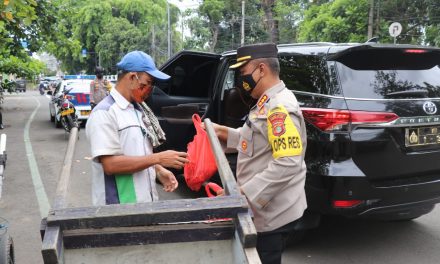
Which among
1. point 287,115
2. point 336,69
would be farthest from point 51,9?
point 287,115

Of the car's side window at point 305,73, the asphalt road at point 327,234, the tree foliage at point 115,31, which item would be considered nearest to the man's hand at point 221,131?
the car's side window at point 305,73

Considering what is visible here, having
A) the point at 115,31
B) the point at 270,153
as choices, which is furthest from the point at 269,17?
the point at 115,31

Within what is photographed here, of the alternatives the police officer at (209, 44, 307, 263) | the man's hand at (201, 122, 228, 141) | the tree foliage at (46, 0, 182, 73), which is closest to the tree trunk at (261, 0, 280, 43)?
the man's hand at (201, 122, 228, 141)

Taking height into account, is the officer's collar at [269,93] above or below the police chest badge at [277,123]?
above

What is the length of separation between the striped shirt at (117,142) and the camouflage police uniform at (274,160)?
570 millimetres

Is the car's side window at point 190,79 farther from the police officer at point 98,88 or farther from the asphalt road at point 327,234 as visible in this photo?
the police officer at point 98,88

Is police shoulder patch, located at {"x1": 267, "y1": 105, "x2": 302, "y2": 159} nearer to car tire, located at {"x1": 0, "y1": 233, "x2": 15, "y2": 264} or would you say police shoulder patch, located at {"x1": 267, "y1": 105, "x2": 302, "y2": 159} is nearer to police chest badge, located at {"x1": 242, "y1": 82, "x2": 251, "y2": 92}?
police chest badge, located at {"x1": 242, "y1": 82, "x2": 251, "y2": 92}

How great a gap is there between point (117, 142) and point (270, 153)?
2.66ft

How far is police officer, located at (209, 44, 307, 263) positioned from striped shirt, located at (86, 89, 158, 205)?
1.86 feet

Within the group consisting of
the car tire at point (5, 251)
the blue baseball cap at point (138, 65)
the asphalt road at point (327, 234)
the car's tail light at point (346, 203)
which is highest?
the blue baseball cap at point (138, 65)

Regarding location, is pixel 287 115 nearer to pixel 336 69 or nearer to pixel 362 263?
pixel 336 69

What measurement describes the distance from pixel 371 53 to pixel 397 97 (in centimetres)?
41

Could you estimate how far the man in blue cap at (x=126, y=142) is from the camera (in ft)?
7.23

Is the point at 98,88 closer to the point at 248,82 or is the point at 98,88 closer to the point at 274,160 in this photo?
the point at 248,82
